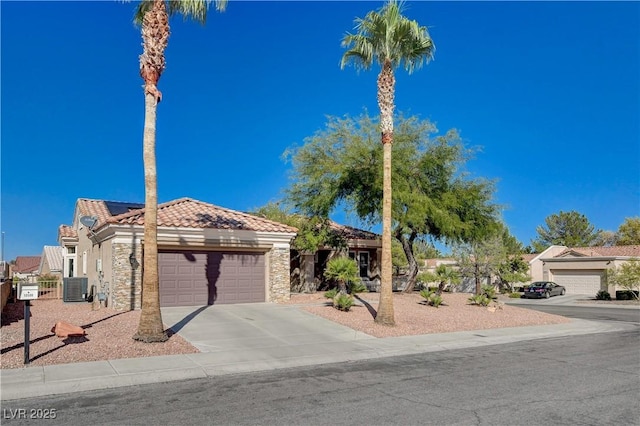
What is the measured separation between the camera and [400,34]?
1578 centimetres

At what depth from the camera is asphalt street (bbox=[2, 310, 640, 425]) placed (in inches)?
266

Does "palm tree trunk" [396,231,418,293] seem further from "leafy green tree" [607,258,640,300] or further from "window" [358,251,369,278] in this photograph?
"leafy green tree" [607,258,640,300]

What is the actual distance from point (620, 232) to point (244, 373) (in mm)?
67557

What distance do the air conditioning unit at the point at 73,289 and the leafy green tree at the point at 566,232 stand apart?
213ft

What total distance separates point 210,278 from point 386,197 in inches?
318

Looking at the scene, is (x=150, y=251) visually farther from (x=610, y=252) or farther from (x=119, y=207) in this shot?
(x=610, y=252)

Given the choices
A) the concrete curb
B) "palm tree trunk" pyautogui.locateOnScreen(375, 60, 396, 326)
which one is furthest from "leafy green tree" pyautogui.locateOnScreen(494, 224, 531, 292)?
the concrete curb

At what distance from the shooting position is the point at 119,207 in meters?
26.2

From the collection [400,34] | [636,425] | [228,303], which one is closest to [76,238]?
[228,303]

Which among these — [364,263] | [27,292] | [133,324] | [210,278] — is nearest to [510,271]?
[364,263]

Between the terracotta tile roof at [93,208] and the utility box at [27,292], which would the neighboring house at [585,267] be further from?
the utility box at [27,292]

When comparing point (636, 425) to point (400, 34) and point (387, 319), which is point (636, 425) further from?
point (400, 34)

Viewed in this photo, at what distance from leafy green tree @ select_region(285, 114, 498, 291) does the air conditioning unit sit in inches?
433

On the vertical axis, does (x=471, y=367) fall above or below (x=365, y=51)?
below
